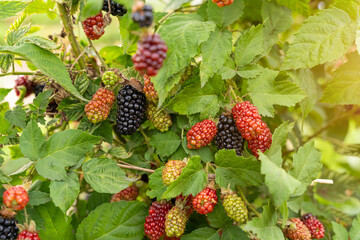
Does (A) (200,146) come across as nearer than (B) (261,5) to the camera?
Yes

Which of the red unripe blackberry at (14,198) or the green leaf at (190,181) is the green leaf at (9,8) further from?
the green leaf at (190,181)

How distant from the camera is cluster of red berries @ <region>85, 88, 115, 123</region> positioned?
902mm

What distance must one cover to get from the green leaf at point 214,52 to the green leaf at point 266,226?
12.4 inches

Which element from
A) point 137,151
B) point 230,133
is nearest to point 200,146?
point 230,133

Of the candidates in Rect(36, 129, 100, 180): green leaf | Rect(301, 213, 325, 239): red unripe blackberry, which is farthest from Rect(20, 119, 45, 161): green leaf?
Rect(301, 213, 325, 239): red unripe blackberry

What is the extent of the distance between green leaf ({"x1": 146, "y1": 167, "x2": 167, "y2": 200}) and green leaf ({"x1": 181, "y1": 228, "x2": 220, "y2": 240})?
0.40ft

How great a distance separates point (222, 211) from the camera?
35.9 inches

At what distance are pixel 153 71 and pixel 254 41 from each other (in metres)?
0.39

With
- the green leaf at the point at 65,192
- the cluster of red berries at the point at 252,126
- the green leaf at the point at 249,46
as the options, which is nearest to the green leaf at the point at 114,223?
the green leaf at the point at 65,192

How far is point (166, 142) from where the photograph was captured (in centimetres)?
95

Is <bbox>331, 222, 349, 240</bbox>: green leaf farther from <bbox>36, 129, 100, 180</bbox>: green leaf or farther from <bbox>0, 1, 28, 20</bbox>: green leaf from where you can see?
<bbox>0, 1, 28, 20</bbox>: green leaf

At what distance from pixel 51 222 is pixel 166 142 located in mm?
346

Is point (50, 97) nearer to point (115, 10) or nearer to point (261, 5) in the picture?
point (115, 10)

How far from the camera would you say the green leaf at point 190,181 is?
81cm
